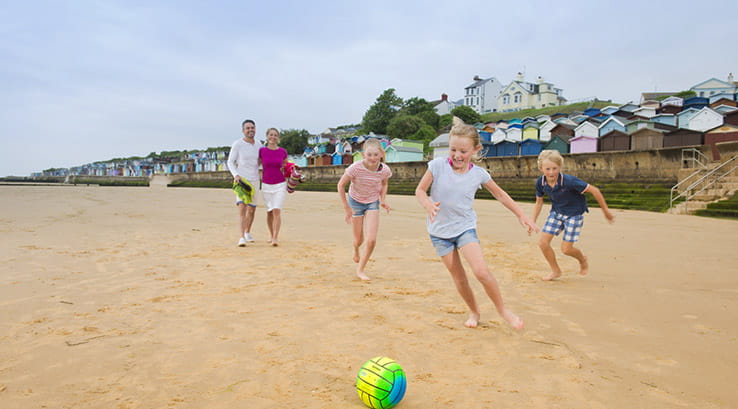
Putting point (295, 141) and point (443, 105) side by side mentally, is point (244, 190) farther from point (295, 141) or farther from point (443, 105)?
point (443, 105)

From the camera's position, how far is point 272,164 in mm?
7898

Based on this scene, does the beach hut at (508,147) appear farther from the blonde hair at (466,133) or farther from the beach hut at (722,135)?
the blonde hair at (466,133)

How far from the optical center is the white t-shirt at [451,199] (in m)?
3.58

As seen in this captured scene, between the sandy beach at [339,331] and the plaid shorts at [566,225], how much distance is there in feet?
2.02

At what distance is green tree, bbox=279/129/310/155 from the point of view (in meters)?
76.4

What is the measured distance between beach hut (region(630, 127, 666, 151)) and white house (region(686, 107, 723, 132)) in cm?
876

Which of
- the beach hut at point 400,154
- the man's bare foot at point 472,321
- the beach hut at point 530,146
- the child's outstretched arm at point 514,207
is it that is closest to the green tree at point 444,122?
the beach hut at point 400,154

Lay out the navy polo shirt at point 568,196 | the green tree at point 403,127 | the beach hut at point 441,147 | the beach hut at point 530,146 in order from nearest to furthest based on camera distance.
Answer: the navy polo shirt at point 568,196
the beach hut at point 530,146
the beach hut at point 441,147
the green tree at point 403,127

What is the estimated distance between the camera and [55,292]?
438 centimetres

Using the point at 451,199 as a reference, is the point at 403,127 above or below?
above

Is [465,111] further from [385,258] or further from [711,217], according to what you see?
[385,258]

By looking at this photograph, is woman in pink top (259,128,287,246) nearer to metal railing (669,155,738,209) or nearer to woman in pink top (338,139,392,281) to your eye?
woman in pink top (338,139,392,281)

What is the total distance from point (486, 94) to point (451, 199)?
103m

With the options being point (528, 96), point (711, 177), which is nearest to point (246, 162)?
point (711, 177)
